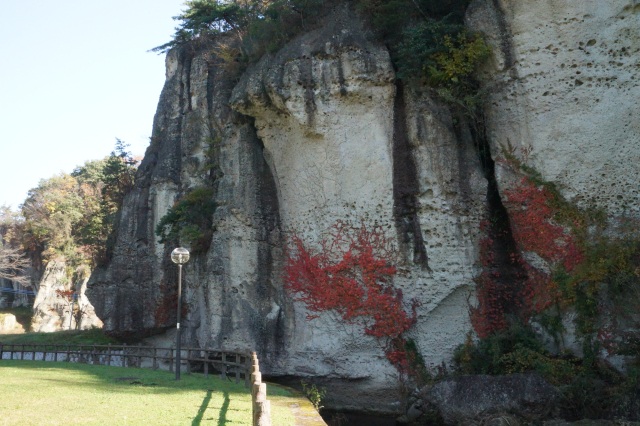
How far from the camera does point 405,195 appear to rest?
781 inches

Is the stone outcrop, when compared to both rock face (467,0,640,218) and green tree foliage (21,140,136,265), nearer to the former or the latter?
green tree foliage (21,140,136,265)

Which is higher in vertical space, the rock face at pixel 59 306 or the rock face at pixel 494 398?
the rock face at pixel 59 306

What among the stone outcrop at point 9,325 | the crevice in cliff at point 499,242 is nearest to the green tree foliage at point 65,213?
the stone outcrop at point 9,325

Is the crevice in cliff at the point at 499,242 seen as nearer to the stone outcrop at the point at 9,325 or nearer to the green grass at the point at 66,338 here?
the green grass at the point at 66,338

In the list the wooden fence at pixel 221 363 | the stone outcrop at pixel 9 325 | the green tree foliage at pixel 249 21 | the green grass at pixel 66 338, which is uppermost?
the green tree foliage at pixel 249 21

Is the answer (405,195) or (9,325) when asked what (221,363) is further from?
(9,325)

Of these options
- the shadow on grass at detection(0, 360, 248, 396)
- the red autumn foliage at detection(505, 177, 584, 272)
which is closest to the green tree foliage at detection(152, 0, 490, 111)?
the red autumn foliage at detection(505, 177, 584, 272)

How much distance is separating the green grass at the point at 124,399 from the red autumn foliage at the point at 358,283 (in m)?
3.60

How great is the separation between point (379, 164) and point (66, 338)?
22.8m

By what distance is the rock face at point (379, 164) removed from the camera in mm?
17984

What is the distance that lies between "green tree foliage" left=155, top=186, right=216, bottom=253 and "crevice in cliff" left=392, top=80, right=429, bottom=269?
7581 mm

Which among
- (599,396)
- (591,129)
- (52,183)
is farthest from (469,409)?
(52,183)

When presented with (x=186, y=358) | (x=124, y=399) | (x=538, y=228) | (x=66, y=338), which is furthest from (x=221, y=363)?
(x=66, y=338)

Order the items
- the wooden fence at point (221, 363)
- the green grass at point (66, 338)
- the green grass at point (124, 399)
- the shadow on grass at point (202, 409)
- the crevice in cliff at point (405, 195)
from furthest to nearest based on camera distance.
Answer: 1. the green grass at point (66, 338)
2. the crevice in cliff at point (405, 195)
3. the green grass at point (124, 399)
4. the shadow on grass at point (202, 409)
5. the wooden fence at point (221, 363)
